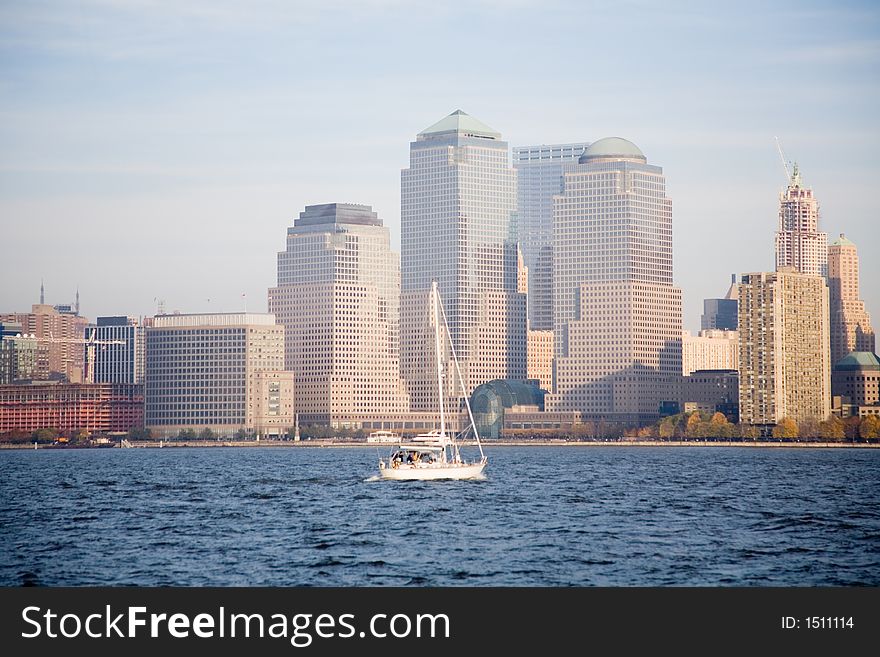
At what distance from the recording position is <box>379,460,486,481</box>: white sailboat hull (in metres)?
159

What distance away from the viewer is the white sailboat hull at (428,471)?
15862 centimetres

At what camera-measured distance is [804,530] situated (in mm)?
106938

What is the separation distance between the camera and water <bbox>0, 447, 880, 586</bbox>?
8219cm

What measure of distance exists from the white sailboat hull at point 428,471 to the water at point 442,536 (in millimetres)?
1259

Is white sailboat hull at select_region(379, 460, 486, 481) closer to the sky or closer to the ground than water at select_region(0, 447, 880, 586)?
closer to the sky

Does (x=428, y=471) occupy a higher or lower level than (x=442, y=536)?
higher

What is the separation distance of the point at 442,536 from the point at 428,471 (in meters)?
56.8

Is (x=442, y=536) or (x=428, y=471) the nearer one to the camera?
(x=442, y=536)

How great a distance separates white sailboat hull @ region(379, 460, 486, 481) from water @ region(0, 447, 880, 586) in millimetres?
1259

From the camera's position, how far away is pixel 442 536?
101750 millimetres

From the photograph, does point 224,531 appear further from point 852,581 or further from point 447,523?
point 852,581

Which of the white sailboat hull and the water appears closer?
the water
